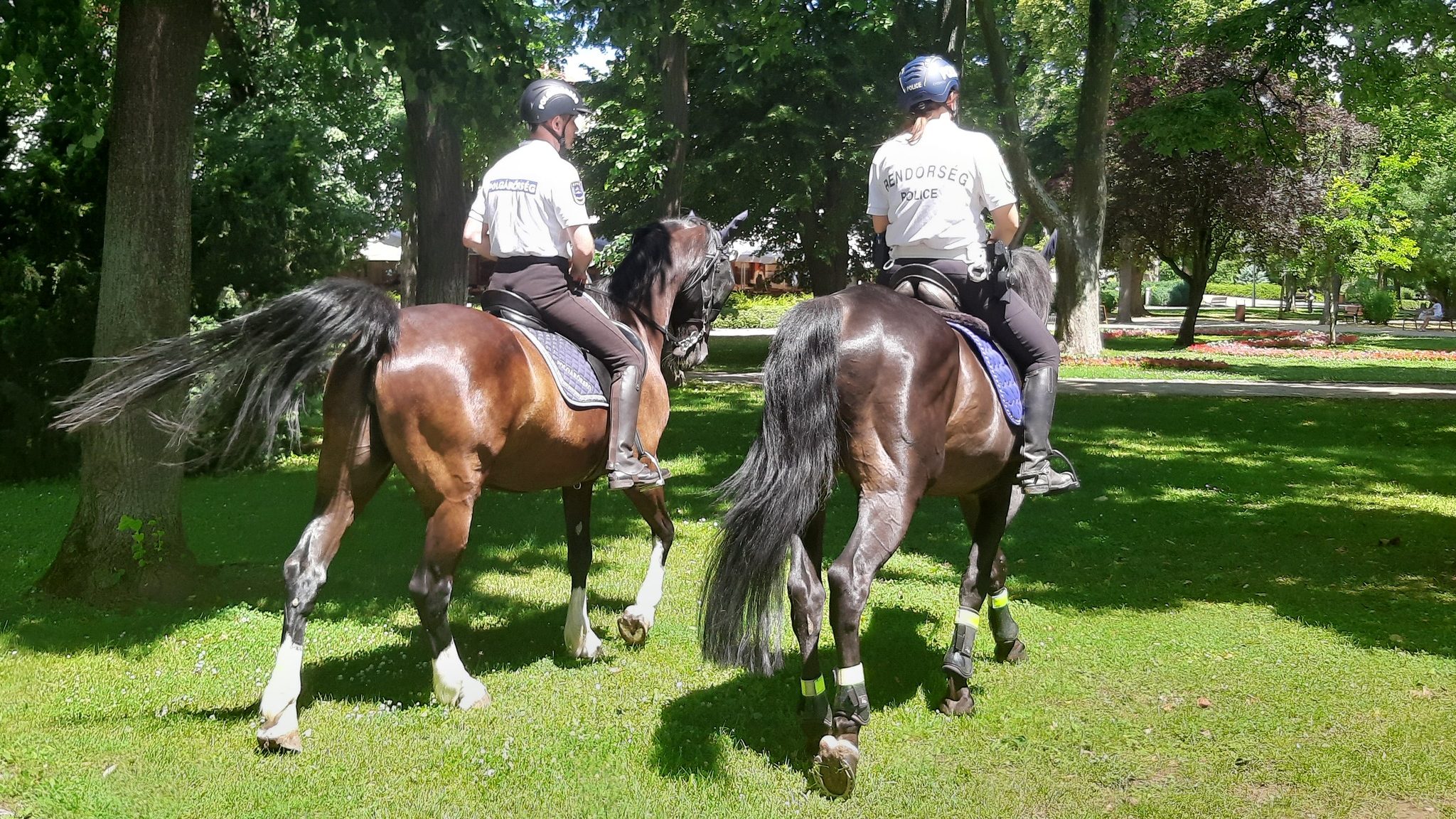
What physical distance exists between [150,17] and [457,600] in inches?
174

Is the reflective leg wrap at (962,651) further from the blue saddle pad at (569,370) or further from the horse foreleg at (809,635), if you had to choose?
the blue saddle pad at (569,370)

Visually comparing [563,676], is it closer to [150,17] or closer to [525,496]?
[150,17]

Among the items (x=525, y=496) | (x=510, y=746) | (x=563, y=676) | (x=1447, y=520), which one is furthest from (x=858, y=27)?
(x=510, y=746)

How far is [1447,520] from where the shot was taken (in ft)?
34.2

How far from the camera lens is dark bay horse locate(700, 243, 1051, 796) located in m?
4.87

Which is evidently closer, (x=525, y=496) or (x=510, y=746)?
(x=510, y=746)

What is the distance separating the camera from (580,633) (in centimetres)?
662

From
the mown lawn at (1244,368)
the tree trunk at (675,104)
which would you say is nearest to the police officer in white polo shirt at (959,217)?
the tree trunk at (675,104)

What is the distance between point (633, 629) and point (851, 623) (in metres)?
2.41

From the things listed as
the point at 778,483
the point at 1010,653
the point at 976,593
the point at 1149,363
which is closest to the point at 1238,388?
the point at 1149,363

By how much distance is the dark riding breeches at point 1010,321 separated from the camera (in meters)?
5.82

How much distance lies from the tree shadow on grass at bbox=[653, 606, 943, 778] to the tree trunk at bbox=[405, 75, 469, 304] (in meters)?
6.42

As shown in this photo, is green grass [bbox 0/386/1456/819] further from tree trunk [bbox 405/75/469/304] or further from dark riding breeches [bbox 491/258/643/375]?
tree trunk [bbox 405/75/469/304]

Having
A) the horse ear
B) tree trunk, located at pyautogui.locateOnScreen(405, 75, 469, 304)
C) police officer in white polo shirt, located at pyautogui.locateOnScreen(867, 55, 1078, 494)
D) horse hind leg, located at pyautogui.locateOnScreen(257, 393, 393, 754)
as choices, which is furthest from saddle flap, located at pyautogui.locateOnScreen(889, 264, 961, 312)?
tree trunk, located at pyautogui.locateOnScreen(405, 75, 469, 304)
